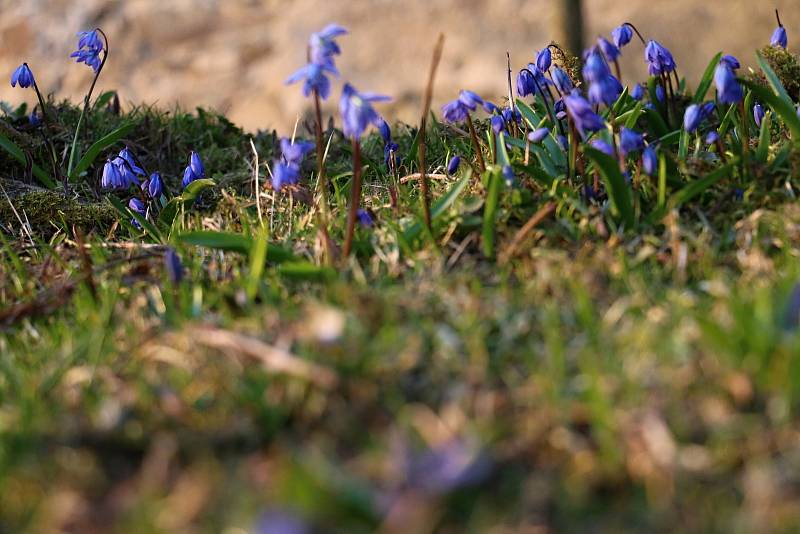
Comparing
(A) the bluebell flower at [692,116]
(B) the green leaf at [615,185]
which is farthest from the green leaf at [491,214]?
(A) the bluebell flower at [692,116]

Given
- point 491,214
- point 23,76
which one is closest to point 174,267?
point 491,214

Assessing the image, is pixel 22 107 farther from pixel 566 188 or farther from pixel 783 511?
pixel 783 511

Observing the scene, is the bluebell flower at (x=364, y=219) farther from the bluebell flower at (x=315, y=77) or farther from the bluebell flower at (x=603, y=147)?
the bluebell flower at (x=603, y=147)

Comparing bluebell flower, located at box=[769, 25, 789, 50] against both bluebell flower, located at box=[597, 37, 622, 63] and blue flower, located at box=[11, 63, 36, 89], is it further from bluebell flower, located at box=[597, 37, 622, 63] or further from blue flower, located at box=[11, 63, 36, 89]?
blue flower, located at box=[11, 63, 36, 89]

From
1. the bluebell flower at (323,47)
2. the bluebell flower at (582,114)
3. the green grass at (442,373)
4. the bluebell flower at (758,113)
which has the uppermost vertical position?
the bluebell flower at (758,113)

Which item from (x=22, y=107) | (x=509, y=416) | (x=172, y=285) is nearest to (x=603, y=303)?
(x=509, y=416)
